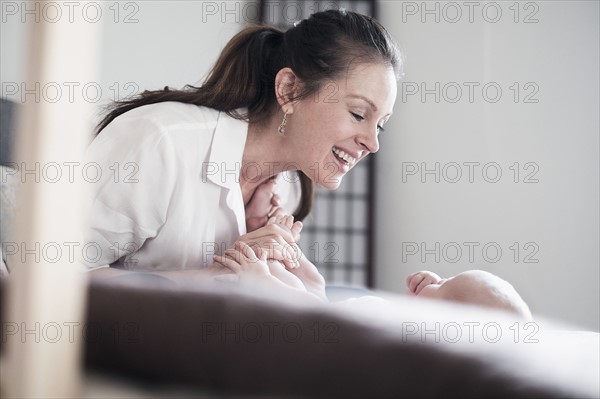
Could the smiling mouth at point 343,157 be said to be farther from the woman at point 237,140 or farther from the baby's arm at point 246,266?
the baby's arm at point 246,266

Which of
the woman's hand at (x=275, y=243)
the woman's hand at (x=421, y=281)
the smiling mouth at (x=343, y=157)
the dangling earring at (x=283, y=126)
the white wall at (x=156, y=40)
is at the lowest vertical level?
the woman's hand at (x=421, y=281)

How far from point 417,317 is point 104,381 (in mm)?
223

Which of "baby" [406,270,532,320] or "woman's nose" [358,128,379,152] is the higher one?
"woman's nose" [358,128,379,152]

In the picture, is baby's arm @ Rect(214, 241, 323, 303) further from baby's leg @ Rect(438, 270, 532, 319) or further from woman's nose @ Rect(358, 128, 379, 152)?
woman's nose @ Rect(358, 128, 379, 152)

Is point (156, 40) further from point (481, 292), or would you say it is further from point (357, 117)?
point (481, 292)

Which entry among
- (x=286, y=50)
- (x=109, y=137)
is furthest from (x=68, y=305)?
(x=286, y=50)

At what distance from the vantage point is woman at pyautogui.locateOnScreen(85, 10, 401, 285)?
1253 mm

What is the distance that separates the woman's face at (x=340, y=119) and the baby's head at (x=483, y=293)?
40 centimetres

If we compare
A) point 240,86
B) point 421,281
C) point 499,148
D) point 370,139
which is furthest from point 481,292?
point 499,148

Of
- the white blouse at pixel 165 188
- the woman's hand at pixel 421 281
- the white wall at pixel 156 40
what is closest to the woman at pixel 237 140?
the white blouse at pixel 165 188

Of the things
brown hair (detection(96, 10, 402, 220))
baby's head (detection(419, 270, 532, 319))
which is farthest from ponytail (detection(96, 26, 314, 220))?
baby's head (detection(419, 270, 532, 319))

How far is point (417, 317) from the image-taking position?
0.50m

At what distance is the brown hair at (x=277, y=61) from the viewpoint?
57.1 inches

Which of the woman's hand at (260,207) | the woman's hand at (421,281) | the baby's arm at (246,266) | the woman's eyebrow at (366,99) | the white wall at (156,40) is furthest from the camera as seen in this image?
the white wall at (156,40)
